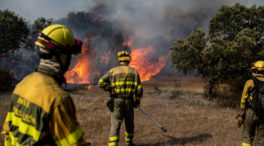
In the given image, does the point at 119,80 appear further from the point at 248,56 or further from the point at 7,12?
the point at 7,12

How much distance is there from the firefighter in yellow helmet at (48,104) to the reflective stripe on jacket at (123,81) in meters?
2.85

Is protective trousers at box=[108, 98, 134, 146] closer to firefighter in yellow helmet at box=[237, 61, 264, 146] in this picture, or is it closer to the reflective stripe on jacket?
the reflective stripe on jacket

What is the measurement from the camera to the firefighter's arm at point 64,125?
1340 millimetres

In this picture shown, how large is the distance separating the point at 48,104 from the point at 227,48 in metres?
13.4

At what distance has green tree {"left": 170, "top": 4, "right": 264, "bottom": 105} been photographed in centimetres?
1252

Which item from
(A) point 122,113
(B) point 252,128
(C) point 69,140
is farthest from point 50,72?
(B) point 252,128

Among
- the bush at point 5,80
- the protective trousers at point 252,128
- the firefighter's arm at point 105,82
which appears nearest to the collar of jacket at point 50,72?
the firefighter's arm at point 105,82

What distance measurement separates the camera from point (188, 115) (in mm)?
8586

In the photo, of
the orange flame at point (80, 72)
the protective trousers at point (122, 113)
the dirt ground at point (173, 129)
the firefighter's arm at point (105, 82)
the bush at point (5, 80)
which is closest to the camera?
the protective trousers at point (122, 113)

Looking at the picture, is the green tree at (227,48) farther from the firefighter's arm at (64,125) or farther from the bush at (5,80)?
the bush at (5,80)

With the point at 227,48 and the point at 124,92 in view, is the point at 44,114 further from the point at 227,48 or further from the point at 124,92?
the point at 227,48

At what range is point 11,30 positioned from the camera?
19781 millimetres

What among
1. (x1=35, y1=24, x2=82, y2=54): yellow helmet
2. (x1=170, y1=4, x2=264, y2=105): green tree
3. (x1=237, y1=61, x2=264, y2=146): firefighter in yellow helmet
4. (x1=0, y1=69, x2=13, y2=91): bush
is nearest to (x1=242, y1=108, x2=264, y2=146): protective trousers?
(x1=237, y1=61, x2=264, y2=146): firefighter in yellow helmet

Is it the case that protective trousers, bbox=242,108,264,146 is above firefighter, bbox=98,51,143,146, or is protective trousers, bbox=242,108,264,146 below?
below
